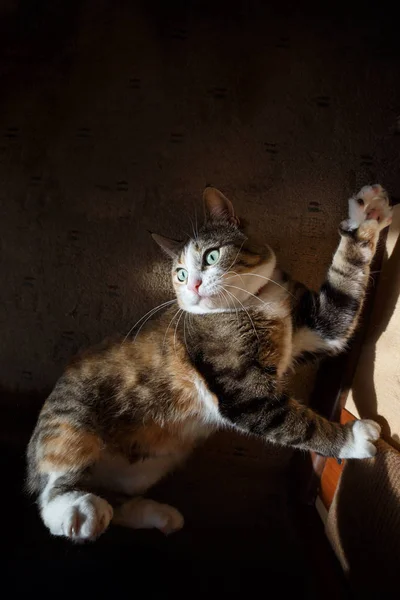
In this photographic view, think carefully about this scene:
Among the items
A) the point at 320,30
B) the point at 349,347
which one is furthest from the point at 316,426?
the point at 320,30

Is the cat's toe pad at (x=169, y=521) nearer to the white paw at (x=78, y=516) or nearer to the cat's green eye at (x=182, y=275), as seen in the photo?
the white paw at (x=78, y=516)

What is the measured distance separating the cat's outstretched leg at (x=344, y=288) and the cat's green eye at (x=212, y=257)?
0.28m

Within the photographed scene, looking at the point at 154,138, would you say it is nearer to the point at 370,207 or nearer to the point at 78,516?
the point at 370,207

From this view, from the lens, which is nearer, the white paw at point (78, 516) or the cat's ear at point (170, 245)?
the white paw at point (78, 516)

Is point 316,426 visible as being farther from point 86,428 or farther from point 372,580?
point 86,428

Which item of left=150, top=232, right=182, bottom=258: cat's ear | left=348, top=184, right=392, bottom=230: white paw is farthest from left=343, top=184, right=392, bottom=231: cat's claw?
left=150, top=232, right=182, bottom=258: cat's ear

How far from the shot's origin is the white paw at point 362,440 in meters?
0.93

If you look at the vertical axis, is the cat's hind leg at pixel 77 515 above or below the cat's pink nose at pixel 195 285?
below

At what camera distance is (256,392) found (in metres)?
1.02

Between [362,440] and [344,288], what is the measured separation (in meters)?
0.38

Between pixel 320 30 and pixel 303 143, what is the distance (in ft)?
1.09

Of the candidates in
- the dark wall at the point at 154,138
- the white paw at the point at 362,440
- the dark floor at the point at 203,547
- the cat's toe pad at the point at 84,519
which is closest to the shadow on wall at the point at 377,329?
the white paw at the point at 362,440

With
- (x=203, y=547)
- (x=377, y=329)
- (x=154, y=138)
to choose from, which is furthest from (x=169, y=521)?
(x=154, y=138)

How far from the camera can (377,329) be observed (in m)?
1.08
